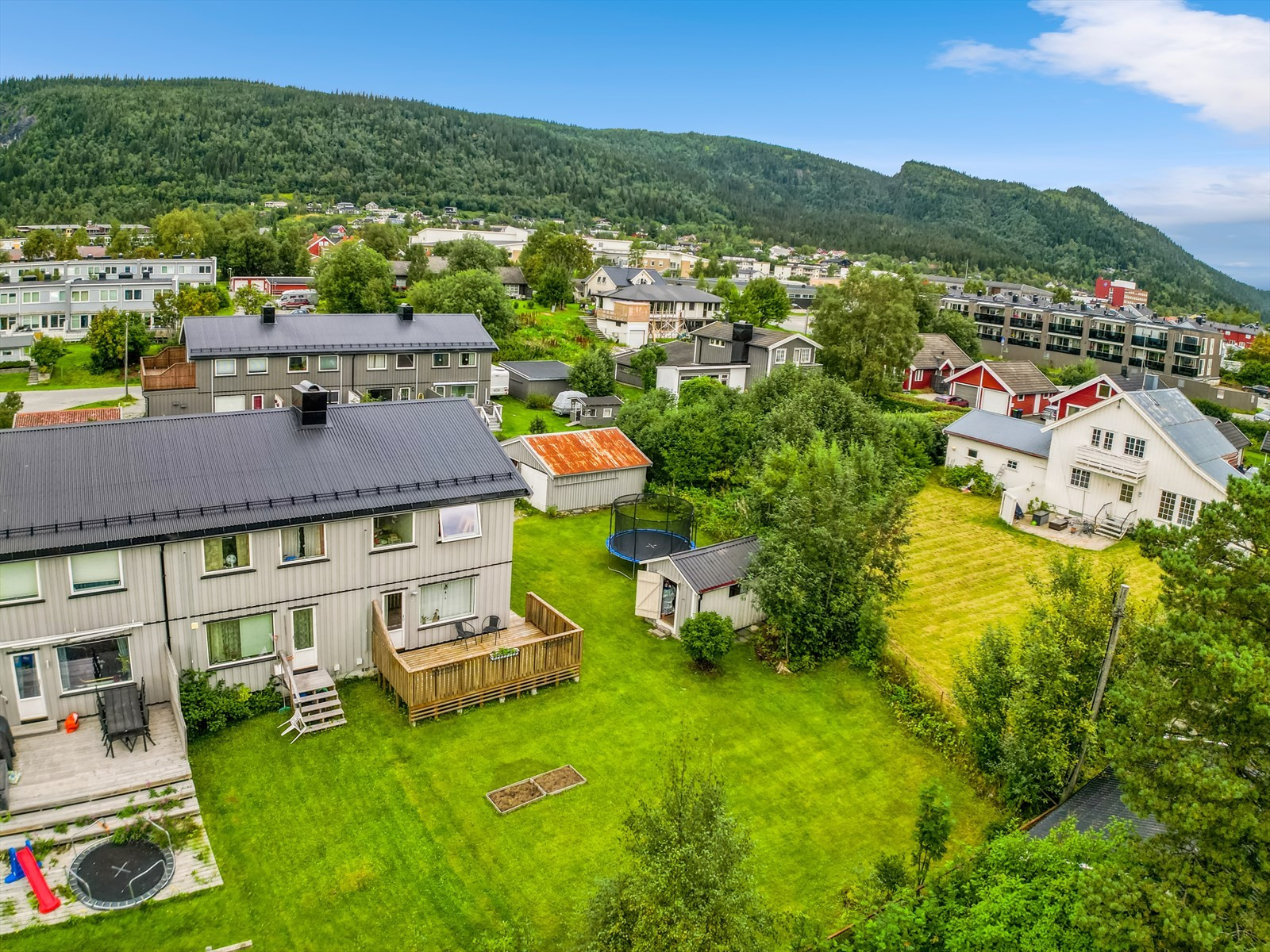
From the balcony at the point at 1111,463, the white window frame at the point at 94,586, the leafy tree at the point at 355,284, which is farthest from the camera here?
the leafy tree at the point at 355,284

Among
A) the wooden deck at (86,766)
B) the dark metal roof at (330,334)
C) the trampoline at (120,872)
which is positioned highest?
the dark metal roof at (330,334)

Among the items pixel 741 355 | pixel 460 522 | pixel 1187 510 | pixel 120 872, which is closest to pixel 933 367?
pixel 741 355

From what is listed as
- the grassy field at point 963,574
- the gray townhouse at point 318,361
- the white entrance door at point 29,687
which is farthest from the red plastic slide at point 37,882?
the gray townhouse at point 318,361

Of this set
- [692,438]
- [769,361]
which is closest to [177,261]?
[769,361]

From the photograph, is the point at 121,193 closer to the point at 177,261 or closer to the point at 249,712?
the point at 177,261

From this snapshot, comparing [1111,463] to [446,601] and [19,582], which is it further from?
[19,582]

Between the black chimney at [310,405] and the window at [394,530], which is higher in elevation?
the black chimney at [310,405]

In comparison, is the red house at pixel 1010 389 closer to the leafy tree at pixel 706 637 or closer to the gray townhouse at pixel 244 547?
the leafy tree at pixel 706 637

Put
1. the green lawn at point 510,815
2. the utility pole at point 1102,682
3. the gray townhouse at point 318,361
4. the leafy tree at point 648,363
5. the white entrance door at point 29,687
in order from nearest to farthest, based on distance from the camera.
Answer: the green lawn at point 510,815 → the utility pole at point 1102,682 → the white entrance door at point 29,687 → the gray townhouse at point 318,361 → the leafy tree at point 648,363
